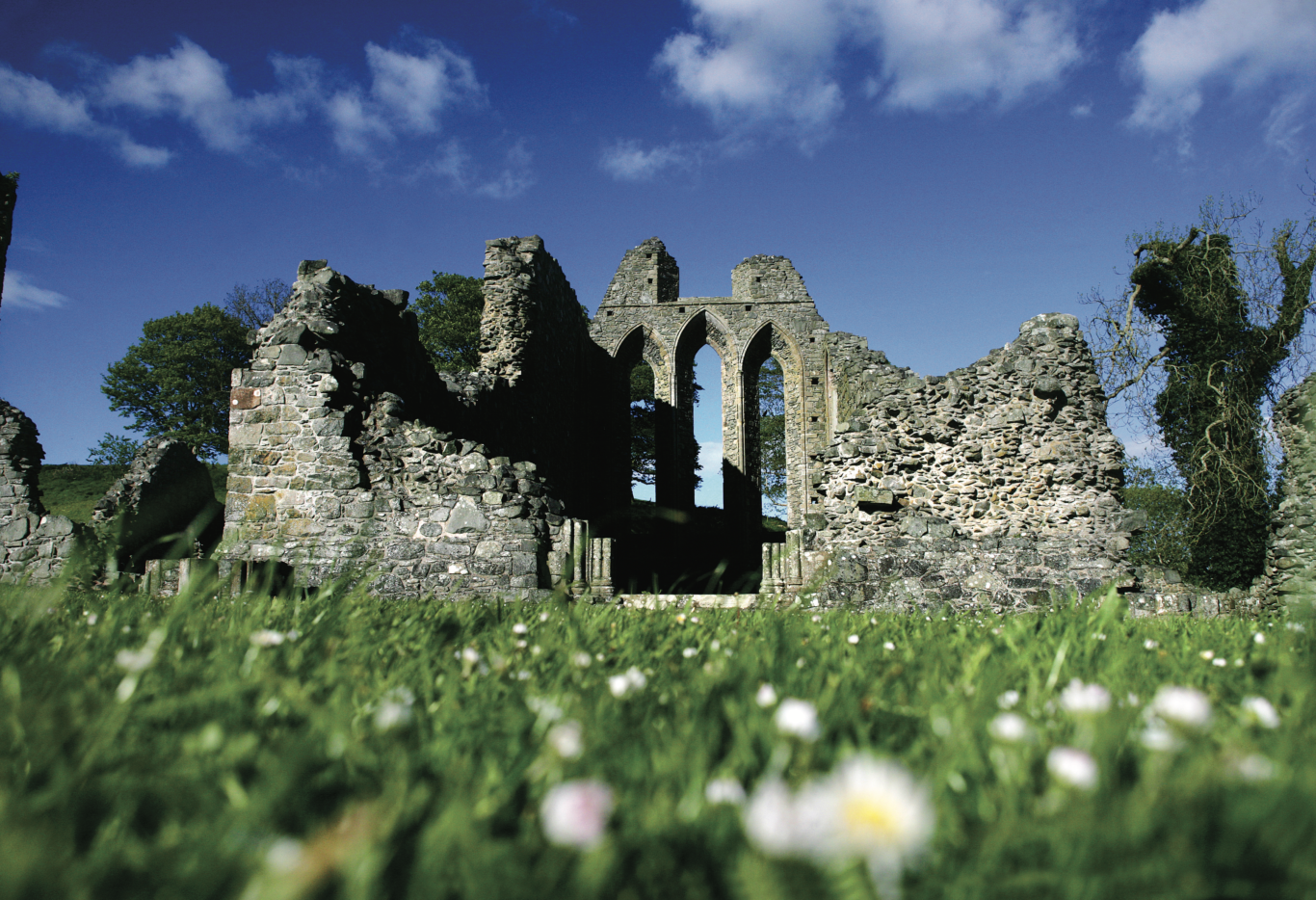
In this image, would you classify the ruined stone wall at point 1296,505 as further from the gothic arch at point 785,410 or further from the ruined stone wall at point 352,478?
the gothic arch at point 785,410

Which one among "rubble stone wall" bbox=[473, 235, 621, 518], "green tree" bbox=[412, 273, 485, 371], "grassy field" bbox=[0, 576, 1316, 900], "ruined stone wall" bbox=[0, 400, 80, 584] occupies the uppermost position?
"green tree" bbox=[412, 273, 485, 371]

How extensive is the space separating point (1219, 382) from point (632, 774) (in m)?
21.8

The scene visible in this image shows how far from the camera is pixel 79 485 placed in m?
24.9

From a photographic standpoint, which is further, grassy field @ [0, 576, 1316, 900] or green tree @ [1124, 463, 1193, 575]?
green tree @ [1124, 463, 1193, 575]

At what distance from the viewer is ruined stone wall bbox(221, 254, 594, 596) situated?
8.47 m

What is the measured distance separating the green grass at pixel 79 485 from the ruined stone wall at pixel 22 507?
31.5 ft

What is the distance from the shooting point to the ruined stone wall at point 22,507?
1092 centimetres

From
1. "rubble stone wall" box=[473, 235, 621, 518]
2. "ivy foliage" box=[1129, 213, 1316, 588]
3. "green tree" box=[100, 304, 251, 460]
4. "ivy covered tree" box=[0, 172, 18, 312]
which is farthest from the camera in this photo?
Result: "green tree" box=[100, 304, 251, 460]

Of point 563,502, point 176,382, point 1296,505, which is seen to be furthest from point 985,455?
point 176,382

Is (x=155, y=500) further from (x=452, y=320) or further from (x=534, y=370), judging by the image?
(x=452, y=320)

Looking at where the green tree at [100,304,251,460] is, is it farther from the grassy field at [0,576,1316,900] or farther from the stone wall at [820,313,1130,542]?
the grassy field at [0,576,1316,900]

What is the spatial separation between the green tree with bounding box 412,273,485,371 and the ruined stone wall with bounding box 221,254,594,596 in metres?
18.5

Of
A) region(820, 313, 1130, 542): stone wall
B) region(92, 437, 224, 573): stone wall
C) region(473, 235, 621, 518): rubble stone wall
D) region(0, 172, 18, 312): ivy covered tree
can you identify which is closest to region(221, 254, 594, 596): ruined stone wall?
region(92, 437, 224, 573): stone wall

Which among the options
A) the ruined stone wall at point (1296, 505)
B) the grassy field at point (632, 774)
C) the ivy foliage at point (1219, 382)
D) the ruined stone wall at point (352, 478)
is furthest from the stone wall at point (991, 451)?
the ivy foliage at point (1219, 382)
